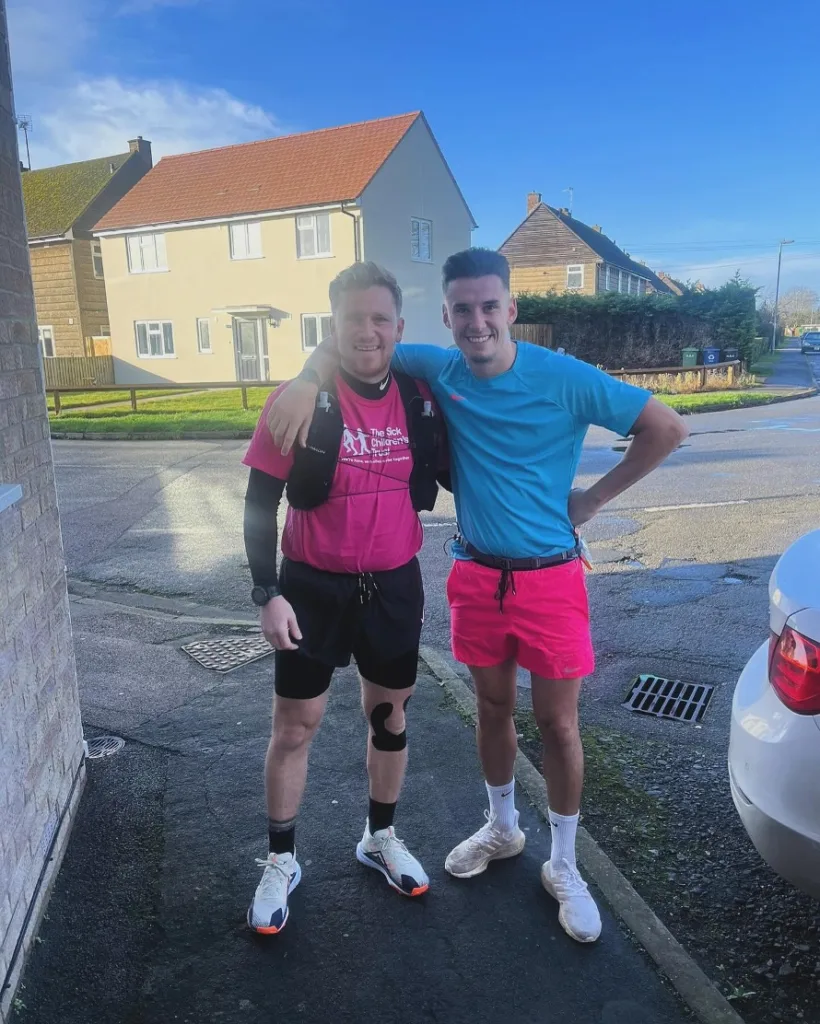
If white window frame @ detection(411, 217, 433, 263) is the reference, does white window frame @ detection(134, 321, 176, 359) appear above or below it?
below

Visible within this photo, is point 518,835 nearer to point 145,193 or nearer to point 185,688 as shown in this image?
point 185,688

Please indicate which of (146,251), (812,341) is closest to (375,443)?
(146,251)

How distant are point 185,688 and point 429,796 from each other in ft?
5.68

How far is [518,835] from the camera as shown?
293 centimetres

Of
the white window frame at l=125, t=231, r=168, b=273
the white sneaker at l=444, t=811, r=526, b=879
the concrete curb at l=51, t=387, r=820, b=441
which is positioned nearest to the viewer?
the white sneaker at l=444, t=811, r=526, b=879

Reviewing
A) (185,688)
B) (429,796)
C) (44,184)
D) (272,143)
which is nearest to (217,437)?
(185,688)

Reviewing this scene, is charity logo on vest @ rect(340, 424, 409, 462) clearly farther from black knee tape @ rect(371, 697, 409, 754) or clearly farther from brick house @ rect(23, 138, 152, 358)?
brick house @ rect(23, 138, 152, 358)

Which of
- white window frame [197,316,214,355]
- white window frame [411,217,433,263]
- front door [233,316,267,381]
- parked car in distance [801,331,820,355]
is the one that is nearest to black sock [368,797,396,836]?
front door [233,316,267,381]

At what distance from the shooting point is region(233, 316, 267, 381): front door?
93.6ft

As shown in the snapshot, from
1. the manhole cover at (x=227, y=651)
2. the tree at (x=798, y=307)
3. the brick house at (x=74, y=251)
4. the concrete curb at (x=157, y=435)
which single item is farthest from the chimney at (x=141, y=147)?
the tree at (x=798, y=307)

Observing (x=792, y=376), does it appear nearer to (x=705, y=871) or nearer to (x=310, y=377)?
(x=705, y=871)

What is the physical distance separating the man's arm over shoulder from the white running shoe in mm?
1623

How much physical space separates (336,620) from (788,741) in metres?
1.35

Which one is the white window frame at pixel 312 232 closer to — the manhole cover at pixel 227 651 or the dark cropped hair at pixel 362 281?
the manhole cover at pixel 227 651
